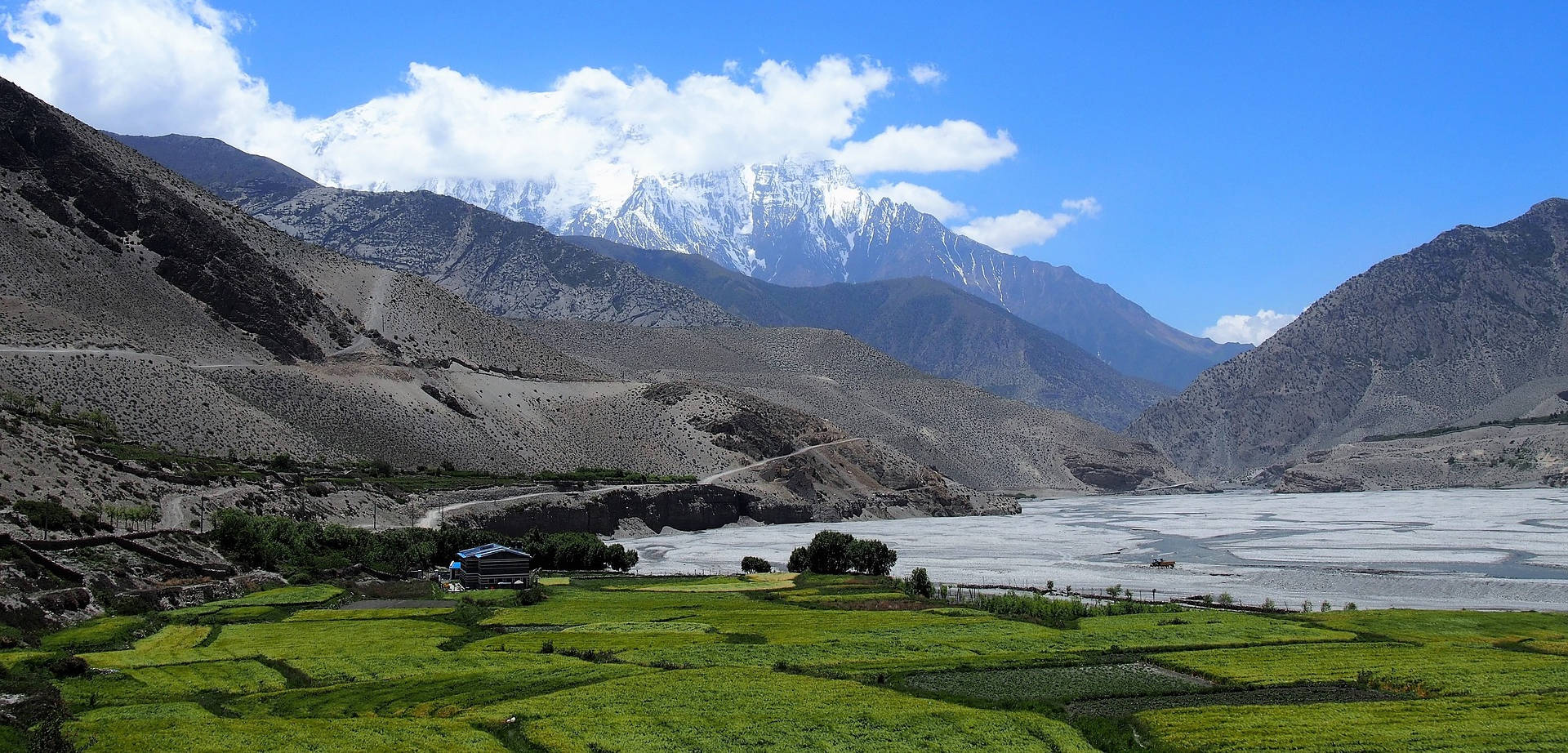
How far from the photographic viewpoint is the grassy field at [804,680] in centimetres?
2497

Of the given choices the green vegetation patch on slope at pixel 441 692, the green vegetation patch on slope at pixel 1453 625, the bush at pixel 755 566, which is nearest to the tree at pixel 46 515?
the green vegetation patch on slope at pixel 441 692

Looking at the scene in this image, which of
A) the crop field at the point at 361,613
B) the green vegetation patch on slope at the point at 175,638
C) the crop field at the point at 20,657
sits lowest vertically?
the crop field at the point at 361,613

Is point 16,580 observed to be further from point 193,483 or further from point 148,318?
point 148,318

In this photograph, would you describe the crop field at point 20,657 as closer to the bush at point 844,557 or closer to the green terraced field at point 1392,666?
the green terraced field at point 1392,666

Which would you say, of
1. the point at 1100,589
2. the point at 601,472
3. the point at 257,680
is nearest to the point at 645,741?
the point at 257,680

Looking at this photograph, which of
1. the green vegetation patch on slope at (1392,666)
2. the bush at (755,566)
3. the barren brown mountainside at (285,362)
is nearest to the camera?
the green vegetation patch on slope at (1392,666)

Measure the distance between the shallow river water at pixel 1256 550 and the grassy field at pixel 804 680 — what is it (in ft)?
55.9

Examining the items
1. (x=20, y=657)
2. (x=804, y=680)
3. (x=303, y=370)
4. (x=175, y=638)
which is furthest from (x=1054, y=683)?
(x=303, y=370)

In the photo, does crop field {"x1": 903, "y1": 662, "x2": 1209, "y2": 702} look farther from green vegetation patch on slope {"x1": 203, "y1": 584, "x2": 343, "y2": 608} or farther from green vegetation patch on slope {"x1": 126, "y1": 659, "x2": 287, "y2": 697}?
green vegetation patch on slope {"x1": 203, "y1": 584, "x2": 343, "y2": 608}

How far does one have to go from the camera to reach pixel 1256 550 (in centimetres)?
9131

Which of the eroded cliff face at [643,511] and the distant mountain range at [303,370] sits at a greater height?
the distant mountain range at [303,370]

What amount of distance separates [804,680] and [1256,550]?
69.0m

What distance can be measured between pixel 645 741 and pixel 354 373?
122322 millimetres

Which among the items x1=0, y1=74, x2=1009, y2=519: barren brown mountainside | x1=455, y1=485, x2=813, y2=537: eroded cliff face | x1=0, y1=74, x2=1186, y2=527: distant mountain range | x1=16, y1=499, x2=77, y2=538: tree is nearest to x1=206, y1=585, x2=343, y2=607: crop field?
x1=16, y1=499, x2=77, y2=538: tree
